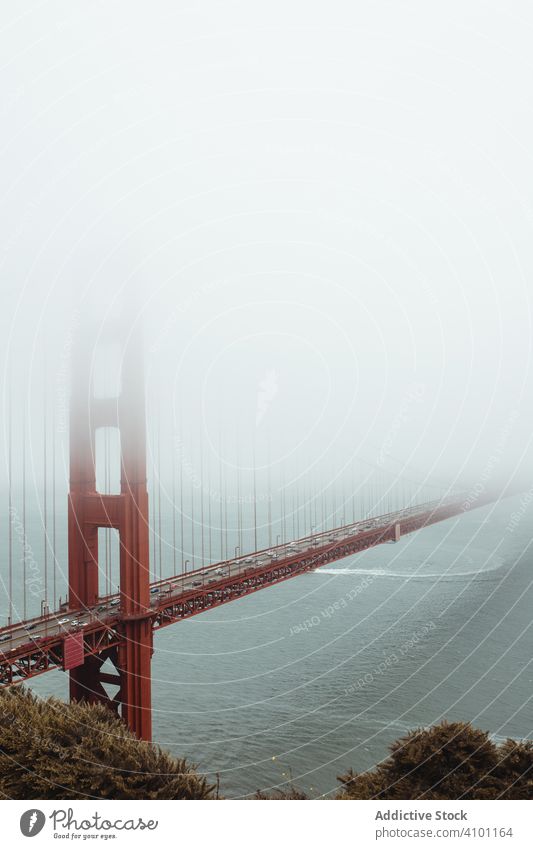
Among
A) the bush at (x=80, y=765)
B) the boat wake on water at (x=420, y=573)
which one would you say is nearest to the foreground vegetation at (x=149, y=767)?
the bush at (x=80, y=765)

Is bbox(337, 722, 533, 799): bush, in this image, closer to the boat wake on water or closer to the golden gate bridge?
the golden gate bridge

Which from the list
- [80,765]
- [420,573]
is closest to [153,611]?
[80,765]

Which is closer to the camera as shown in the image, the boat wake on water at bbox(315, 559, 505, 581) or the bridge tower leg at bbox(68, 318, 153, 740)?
the bridge tower leg at bbox(68, 318, 153, 740)

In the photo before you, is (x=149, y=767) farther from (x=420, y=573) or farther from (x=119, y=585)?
(x=420, y=573)

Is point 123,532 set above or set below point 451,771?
above

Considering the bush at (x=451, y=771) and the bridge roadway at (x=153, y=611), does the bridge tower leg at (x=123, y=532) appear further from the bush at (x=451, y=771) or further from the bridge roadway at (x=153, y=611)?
the bush at (x=451, y=771)

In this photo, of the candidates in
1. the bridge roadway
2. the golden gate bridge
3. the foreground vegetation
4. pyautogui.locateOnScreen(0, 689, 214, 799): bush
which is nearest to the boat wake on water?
the bridge roadway
